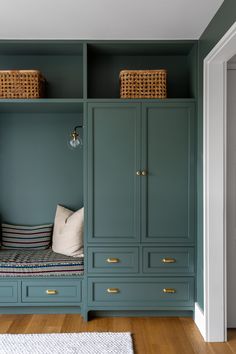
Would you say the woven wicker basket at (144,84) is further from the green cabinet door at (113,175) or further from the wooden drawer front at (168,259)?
the wooden drawer front at (168,259)

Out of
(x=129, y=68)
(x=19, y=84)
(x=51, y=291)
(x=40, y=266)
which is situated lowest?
(x=51, y=291)

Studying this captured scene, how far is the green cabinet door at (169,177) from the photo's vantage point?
11.3ft

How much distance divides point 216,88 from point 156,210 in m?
1.15

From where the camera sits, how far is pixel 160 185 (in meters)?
3.46

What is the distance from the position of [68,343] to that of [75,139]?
1826mm

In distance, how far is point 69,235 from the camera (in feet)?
12.0

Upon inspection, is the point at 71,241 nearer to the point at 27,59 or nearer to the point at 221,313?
the point at 221,313

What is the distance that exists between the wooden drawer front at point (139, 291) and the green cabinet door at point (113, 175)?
Result: 39 centimetres

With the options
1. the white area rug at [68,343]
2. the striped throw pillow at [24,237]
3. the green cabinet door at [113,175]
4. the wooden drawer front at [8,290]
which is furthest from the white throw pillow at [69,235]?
the white area rug at [68,343]

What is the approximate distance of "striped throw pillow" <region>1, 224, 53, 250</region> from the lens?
3842 millimetres

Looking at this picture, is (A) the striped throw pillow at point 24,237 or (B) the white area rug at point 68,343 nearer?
(B) the white area rug at point 68,343

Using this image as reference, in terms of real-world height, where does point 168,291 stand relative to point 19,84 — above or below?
below

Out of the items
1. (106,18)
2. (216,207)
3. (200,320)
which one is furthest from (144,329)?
(106,18)

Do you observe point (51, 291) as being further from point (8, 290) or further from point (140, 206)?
point (140, 206)
